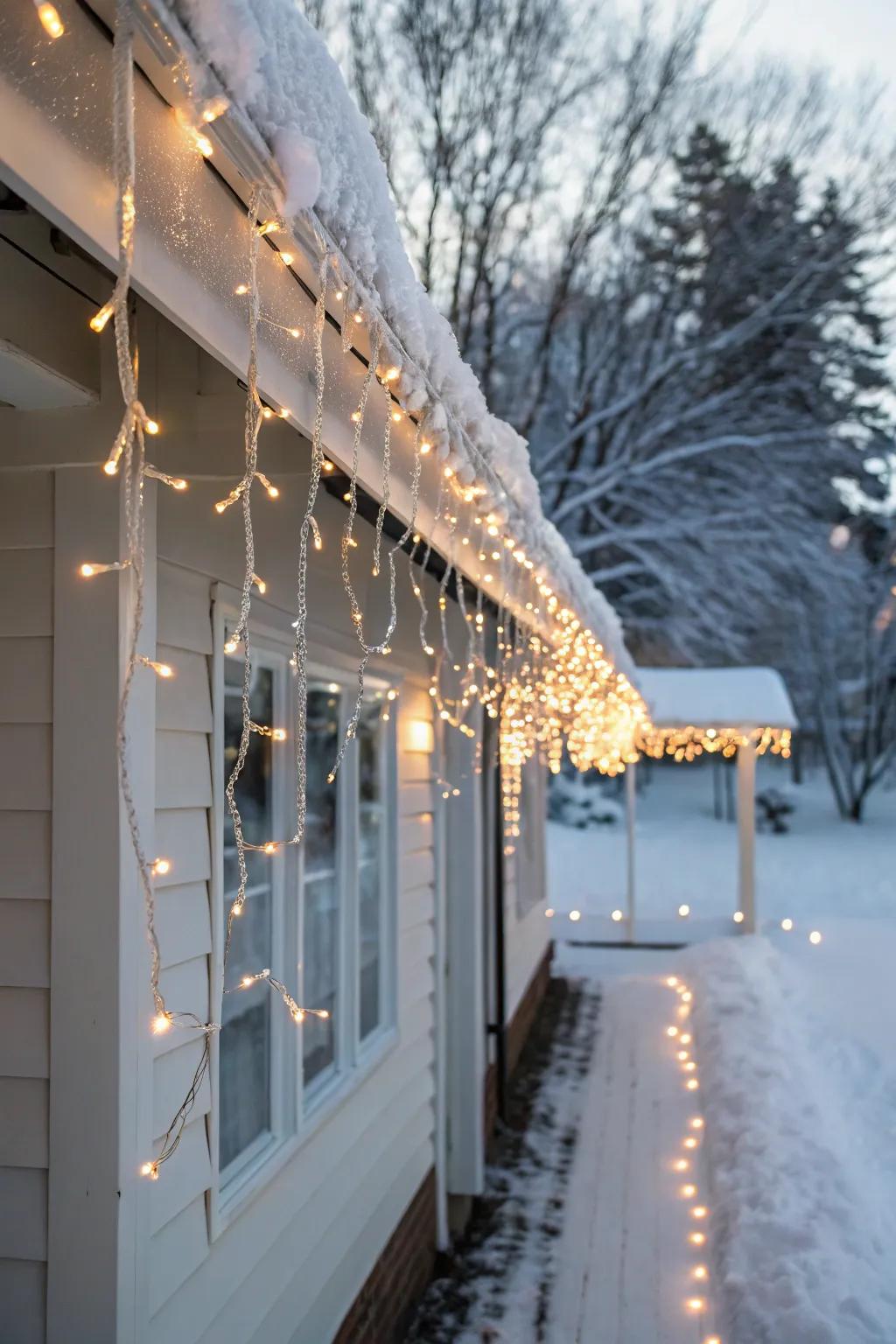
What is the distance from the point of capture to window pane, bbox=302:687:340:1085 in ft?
11.0

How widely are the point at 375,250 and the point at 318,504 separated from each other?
159cm

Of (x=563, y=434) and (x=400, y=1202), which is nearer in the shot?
(x=400, y=1202)

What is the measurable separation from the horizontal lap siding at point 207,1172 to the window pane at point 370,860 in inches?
9.4

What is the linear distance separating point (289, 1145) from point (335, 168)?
2333 mm

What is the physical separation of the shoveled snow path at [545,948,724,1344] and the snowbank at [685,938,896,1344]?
226mm

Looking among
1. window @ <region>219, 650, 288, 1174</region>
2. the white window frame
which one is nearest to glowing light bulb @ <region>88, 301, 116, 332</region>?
the white window frame

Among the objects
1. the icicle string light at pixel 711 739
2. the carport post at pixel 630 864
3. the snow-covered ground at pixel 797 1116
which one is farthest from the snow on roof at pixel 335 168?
the carport post at pixel 630 864

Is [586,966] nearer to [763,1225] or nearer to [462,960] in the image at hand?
[462,960]

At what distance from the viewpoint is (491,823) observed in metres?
6.42

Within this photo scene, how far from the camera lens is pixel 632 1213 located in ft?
16.5

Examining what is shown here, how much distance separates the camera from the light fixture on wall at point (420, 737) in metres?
4.62

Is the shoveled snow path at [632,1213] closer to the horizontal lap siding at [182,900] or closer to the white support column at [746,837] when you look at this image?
the horizontal lap siding at [182,900]

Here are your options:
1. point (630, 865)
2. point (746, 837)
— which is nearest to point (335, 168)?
point (630, 865)

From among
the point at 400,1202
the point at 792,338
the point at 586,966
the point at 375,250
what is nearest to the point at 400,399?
the point at 375,250
